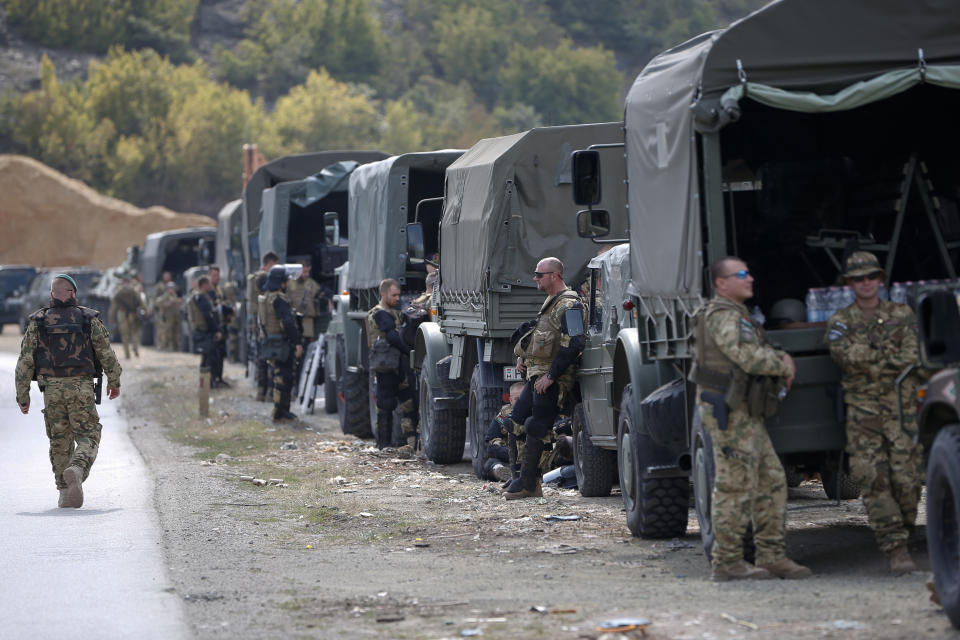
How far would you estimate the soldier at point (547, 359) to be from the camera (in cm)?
1234

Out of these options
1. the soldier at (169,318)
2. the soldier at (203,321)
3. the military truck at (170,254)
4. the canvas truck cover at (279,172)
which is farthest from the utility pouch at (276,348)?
the military truck at (170,254)

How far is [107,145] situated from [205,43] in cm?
3934

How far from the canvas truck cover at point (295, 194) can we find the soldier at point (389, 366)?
7.18 metres

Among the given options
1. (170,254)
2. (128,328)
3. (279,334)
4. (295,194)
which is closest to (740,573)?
(279,334)

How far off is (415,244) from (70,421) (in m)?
5.25

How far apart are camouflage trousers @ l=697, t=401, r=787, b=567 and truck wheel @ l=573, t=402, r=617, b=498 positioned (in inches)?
163

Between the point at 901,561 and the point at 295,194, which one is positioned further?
the point at 295,194

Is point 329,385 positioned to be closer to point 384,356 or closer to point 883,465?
point 384,356

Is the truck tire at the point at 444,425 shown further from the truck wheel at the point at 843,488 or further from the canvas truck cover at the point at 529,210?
the truck wheel at the point at 843,488

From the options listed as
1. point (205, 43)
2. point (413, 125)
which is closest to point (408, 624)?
point (413, 125)

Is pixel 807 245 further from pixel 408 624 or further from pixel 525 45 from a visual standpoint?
pixel 525 45

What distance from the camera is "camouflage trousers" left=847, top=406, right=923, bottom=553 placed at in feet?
28.1

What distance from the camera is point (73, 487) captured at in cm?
1310

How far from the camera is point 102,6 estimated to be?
12300 cm
